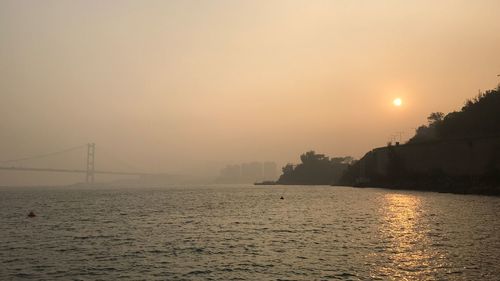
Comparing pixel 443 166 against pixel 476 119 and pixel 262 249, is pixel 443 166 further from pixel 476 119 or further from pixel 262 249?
pixel 262 249

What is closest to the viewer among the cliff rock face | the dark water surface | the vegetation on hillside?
the dark water surface

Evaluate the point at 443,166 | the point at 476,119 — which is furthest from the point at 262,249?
the point at 476,119

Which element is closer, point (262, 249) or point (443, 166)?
point (262, 249)

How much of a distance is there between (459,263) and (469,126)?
9051 centimetres

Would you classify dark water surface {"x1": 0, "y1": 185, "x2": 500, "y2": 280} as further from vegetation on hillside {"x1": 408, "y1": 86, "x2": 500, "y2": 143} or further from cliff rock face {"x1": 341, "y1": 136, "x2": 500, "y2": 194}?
vegetation on hillside {"x1": 408, "y1": 86, "x2": 500, "y2": 143}

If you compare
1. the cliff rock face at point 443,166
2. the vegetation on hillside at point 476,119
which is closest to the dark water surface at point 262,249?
the cliff rock face at point 443,166

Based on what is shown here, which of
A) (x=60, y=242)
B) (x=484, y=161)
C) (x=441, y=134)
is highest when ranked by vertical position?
(x=441, y=134)

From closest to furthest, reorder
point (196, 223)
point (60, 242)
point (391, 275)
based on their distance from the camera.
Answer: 1. point (391, 275)
2. point (60, 242)
3. point (196, 223)

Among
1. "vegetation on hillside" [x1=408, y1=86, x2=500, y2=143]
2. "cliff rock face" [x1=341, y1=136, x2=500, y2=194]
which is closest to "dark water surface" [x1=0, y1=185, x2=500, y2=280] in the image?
"cliff rock face" [x1=341, y1=136, x2=500, y2=194]

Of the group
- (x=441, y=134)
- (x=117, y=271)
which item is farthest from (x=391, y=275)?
(x=441, y=134)

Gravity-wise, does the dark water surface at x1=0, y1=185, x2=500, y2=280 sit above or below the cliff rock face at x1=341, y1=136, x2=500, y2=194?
below

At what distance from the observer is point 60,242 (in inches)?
1183

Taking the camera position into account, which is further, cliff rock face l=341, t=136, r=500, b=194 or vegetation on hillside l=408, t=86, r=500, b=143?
vegetation on hillside l=408, t=86, r=500, b=143

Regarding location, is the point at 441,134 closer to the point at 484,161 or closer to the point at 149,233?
the point at 484,161
